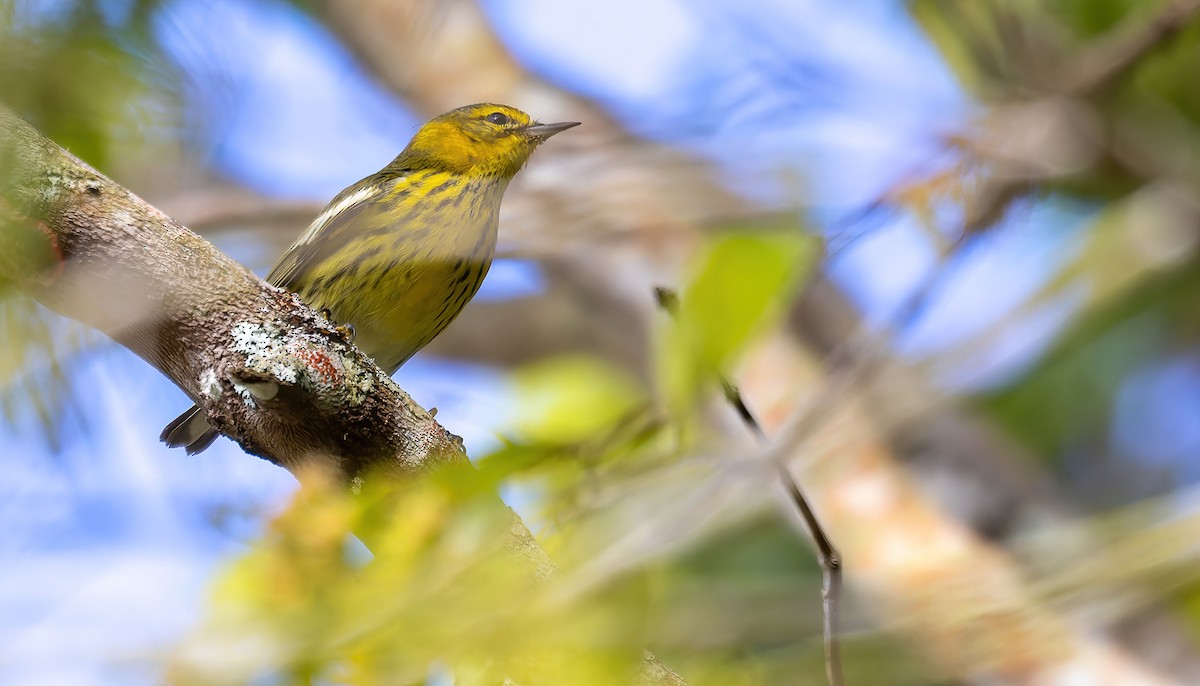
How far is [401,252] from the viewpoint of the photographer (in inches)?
175

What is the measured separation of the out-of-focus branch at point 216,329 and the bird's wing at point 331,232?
2.15 m

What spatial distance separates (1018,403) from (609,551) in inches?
244

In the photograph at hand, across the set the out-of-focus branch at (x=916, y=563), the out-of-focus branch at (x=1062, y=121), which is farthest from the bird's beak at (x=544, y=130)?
the out-of-focus branch at (x=1062, y=121)

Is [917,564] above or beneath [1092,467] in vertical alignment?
beneath

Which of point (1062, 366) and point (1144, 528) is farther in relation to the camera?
point (1062, 366)

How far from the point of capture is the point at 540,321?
373 inches

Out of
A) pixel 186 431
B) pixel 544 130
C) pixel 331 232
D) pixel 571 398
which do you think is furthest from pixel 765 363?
pixel 186 431

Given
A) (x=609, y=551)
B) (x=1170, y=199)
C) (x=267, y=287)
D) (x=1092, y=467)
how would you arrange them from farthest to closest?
(x=1092, y=467), (x=1170, y=199), (x=267, y=287), (x=609, y=551)

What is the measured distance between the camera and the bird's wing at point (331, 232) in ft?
15.1

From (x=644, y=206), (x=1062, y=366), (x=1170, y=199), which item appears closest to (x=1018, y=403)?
(x=1062, y=366)

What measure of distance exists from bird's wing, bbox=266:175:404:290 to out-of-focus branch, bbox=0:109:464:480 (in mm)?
2149

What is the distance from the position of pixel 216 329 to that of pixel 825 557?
122 cm

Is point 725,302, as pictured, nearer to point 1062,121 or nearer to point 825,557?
point 825,557

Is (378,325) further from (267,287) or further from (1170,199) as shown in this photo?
(1170,199)
